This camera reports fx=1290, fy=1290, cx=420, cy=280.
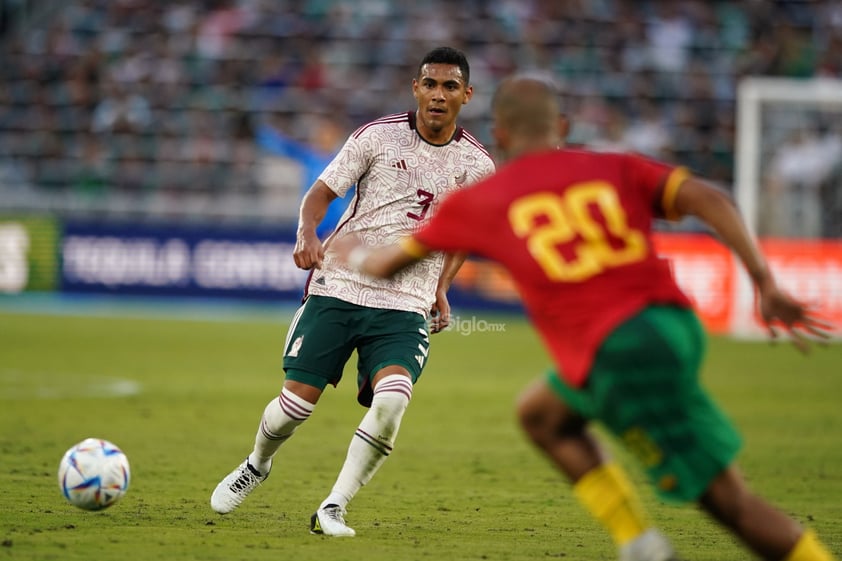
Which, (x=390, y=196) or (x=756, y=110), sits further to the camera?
(x=756, y=110)

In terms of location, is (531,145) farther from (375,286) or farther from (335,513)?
(335,513)

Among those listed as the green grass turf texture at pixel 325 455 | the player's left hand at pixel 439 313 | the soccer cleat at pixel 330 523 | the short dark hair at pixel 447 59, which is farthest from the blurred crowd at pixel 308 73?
the soccer cleat at pixel 330 523

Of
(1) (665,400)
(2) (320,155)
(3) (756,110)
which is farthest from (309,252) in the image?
(3) (756,110)

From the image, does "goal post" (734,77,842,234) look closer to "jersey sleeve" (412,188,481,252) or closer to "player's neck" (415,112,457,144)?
"player's neck" (415,112,457,144)

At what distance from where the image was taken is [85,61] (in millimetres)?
28125

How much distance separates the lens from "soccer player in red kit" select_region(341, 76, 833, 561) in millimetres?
4730

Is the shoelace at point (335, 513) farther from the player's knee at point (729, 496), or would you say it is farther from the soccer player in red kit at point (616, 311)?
the player's knee at point (729, 496)

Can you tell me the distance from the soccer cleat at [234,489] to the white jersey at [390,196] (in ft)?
3.59

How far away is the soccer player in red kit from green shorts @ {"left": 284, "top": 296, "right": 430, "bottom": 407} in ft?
7.08

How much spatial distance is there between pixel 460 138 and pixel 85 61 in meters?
22.3

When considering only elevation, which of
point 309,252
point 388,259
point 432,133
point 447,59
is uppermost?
point 447,59

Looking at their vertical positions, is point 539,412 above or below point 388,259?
below

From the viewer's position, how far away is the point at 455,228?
5.00m

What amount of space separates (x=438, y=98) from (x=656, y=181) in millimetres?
2562
